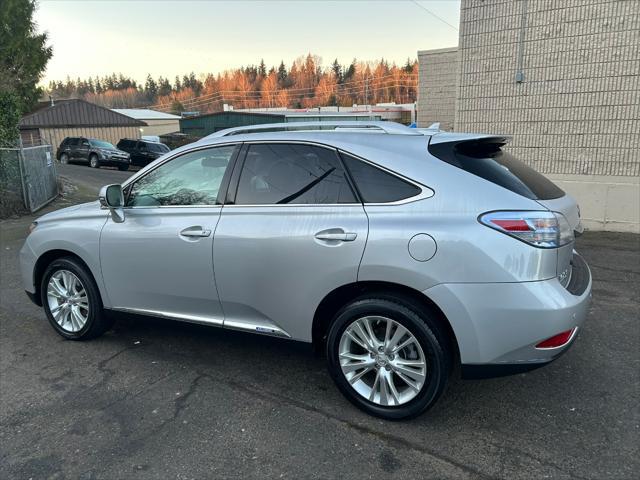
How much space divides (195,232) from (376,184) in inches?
Answer: 52.4

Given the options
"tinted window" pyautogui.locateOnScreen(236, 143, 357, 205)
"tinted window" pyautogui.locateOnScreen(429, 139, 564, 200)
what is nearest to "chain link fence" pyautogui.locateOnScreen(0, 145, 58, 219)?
"tinted window" pyautogui.locateOnScreen(236, 143, 357, 205)

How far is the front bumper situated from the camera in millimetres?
2746

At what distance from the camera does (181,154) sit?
3.93 metres

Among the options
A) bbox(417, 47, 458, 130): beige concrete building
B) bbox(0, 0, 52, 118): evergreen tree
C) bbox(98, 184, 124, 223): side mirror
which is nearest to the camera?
bbox(98, 184, 124, 223): side mirror

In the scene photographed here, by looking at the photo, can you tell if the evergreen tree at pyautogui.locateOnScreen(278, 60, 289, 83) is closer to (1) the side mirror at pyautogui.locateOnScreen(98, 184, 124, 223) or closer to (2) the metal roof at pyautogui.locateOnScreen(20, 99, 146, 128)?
(2) the metal roof at pyautogui.locateOnScreen(20, 99, 146, 128)

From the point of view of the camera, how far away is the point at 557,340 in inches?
111

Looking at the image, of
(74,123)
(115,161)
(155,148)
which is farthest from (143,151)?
(74,123)

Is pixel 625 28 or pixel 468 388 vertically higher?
pixel 625 28

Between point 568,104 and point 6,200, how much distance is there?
36.0 feet

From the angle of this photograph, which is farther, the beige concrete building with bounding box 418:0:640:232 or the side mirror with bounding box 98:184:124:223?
the beige concrete building with bounding box 418:0:640:232

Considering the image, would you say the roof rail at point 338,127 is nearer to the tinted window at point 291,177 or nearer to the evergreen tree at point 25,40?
the tinted window at point 291,177

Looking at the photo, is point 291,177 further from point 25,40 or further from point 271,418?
point 25,40

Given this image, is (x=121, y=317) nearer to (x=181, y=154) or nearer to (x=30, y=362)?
(x=30, y=362)

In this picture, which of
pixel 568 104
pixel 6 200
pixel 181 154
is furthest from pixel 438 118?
pixel 181 154
